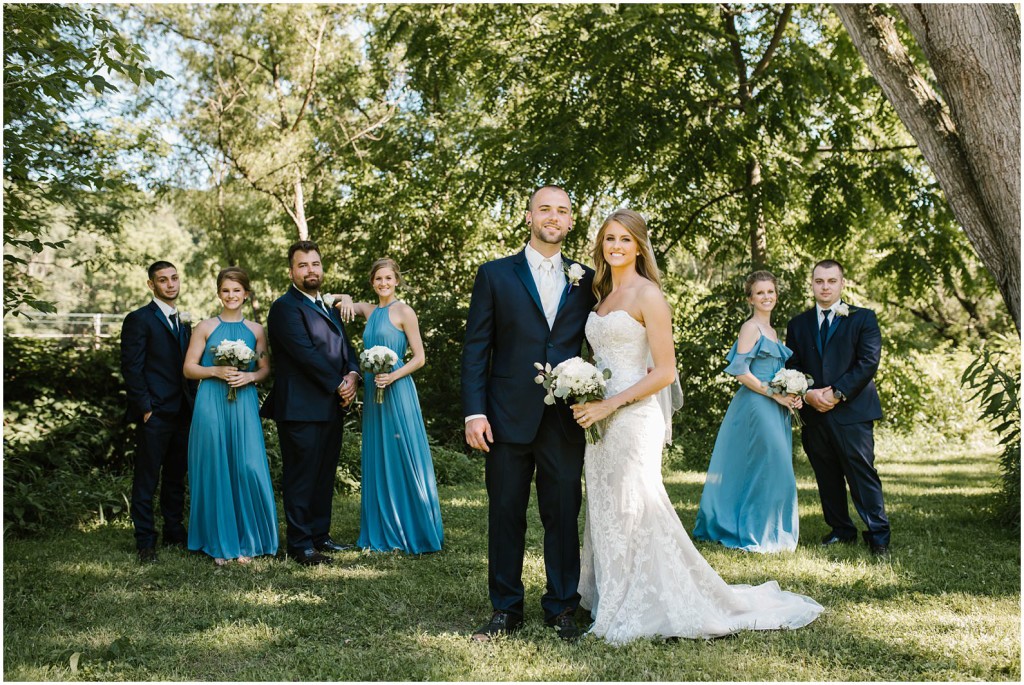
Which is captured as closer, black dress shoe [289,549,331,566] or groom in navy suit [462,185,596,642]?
groom in navy suit [462,185,596,642]

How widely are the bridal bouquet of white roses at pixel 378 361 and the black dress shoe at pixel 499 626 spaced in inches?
103

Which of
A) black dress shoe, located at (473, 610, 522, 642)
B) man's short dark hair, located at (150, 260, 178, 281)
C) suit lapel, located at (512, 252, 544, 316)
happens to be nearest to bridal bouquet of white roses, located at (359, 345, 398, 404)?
man's short dark hair, located at (150, 260, 178, 281)

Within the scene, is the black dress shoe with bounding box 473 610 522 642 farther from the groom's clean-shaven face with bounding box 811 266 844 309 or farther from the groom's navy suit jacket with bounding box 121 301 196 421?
the groom's clean-shaven face with bounding box 811 266 844 309

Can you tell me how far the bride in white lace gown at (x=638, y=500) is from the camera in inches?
171

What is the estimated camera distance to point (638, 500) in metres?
4.46

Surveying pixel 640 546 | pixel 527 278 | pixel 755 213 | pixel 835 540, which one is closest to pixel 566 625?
pixel 640 546

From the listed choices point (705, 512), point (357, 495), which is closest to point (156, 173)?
point (357, 495)

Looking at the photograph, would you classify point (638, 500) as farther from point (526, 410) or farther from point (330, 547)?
point (330, 547)

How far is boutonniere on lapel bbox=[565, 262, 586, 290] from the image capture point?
178 inches

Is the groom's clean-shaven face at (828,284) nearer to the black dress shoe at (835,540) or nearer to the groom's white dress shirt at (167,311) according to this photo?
the black dress shoe at (835,540)

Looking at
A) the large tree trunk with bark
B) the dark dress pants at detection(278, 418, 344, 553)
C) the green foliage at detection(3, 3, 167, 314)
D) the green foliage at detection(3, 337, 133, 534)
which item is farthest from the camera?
the green foliage at detection(3, 337, 133, 534)

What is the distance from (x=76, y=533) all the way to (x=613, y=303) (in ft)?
17.8

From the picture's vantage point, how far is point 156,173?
662 inches

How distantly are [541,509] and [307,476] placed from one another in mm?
2395
